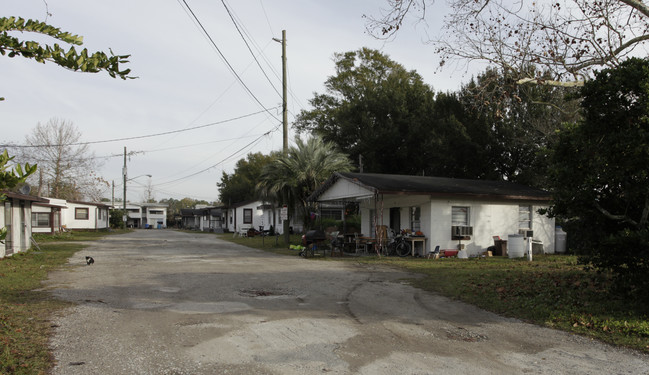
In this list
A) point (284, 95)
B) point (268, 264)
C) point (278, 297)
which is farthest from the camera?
point (284, 95)

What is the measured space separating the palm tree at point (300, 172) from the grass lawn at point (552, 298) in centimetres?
1157

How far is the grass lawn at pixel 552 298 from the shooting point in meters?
6.38

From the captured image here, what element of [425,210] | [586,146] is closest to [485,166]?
[425,210]

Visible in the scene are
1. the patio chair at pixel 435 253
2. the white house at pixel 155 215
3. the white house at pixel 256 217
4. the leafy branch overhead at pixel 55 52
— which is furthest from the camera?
the white house at pixel 155 215

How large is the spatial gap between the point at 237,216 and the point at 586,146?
43439 millimetres

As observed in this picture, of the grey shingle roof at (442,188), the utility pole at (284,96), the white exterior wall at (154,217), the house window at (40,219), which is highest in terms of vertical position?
the utility pole at (284,96)

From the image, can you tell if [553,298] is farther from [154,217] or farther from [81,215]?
[154,217]

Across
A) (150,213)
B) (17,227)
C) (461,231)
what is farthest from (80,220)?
(150,213)

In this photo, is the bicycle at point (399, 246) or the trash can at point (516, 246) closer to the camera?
the trash can at point (516, 246)

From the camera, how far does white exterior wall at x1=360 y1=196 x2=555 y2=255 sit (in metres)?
18.3

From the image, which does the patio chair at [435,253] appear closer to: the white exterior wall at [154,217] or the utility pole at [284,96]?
the utility pole at [284,96]

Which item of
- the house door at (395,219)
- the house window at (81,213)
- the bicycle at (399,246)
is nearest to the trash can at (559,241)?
the house door at (395,219)

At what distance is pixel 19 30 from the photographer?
3627 mm

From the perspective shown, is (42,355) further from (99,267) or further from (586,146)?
(99,267)
